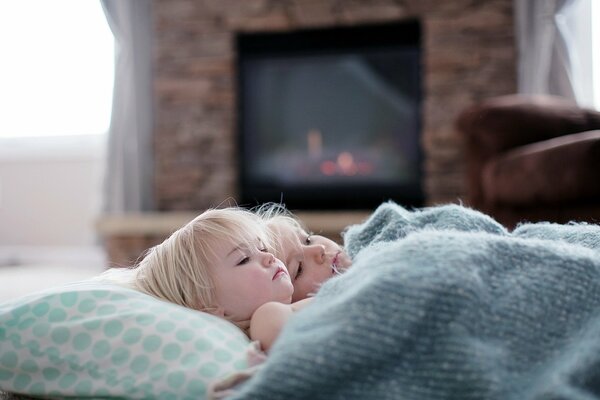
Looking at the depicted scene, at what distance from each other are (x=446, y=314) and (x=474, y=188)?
6.01 feet

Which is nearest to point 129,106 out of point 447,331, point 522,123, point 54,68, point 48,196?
point 54,68

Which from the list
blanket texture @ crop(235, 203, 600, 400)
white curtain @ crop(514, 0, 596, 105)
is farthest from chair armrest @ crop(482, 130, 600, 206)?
blanket texture @ crop(235, 203, 600, 400)

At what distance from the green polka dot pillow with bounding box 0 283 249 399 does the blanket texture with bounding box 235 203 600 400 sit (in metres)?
0.10

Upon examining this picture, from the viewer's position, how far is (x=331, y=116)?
130 inches

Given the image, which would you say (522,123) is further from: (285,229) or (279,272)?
(279,272)

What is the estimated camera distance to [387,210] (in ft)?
3.48

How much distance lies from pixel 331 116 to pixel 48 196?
1910 mm

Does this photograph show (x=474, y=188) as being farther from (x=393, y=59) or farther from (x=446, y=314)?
(x=446, y=314)

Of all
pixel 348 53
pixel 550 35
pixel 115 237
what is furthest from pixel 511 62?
pixel 115 237

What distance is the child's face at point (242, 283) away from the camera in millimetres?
848

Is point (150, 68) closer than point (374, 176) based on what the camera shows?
No

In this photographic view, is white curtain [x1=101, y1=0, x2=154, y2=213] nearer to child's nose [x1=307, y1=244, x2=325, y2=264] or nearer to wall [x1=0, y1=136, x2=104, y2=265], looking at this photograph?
wall [x1=0, y1=136, x2=104, y2=265]

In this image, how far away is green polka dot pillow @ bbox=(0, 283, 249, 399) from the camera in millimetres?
707

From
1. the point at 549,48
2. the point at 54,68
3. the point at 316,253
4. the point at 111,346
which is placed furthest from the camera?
the point at 54,68
